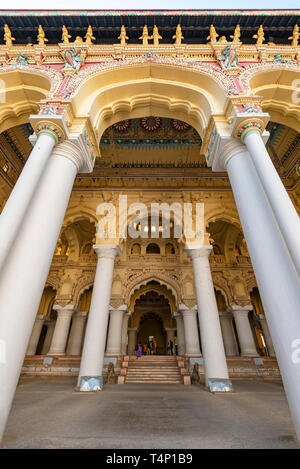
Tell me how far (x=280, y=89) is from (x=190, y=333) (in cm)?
894

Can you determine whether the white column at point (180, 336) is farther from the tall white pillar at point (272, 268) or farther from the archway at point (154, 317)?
the tall white pillar at point (272, 268)

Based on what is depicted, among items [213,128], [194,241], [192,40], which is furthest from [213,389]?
[192,40]

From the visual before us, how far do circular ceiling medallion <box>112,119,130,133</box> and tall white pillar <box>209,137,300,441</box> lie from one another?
4.73 metres

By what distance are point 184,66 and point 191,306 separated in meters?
8.83

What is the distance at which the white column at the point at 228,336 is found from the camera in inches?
445

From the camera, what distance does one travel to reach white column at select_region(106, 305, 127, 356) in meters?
9.09

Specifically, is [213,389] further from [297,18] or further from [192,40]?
[297,18]

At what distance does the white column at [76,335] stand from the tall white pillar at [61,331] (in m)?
1.41

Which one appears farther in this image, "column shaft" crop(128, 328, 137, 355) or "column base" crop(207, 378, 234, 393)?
"column shaft" crop(128, 328, 137, 355)

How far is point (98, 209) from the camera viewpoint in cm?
803

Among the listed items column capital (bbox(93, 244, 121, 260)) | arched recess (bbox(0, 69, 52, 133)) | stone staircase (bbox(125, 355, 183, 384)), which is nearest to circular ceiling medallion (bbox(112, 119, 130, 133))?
arched recess (bbox(0, 69, 52, 133))

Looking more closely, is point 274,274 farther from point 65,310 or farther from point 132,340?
point 132,340

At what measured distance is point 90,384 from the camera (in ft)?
16.4

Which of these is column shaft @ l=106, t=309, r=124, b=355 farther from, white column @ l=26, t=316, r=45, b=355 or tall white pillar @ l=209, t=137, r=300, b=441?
tall white pillar @ l=209, t=137, r=300, b=441
